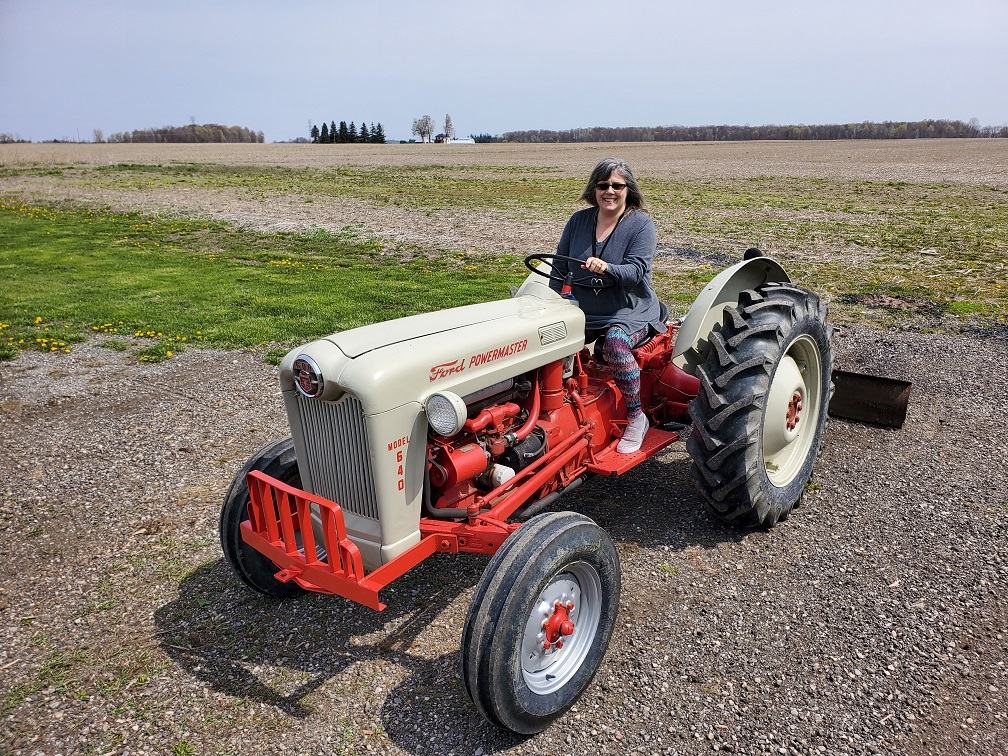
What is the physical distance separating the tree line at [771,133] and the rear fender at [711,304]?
97.9 metres

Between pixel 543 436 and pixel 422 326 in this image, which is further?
pixel 543 436

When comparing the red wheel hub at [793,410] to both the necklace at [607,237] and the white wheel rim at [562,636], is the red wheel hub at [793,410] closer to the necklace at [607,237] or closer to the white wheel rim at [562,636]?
the necklace at [607,237]

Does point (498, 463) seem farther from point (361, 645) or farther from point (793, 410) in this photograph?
point (793, 410)

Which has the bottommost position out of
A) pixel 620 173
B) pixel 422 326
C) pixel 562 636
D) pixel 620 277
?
pixel 562 636

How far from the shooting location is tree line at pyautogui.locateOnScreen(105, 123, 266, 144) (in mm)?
109062

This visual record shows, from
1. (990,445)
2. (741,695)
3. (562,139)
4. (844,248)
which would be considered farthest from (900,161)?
(562,139)

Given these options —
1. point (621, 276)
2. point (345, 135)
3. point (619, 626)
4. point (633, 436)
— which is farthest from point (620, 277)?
Result: point (345, 135)

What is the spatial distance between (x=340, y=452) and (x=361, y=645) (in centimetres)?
99

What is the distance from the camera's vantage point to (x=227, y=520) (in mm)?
3324

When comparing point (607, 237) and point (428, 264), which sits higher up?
point (607, 237)

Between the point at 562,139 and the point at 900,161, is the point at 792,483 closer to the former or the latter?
the point at 900,161

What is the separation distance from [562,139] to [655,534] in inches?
4967

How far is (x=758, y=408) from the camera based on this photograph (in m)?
3.70

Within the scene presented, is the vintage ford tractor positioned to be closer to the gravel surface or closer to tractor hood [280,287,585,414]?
tractor hood [280,287,585,414]
